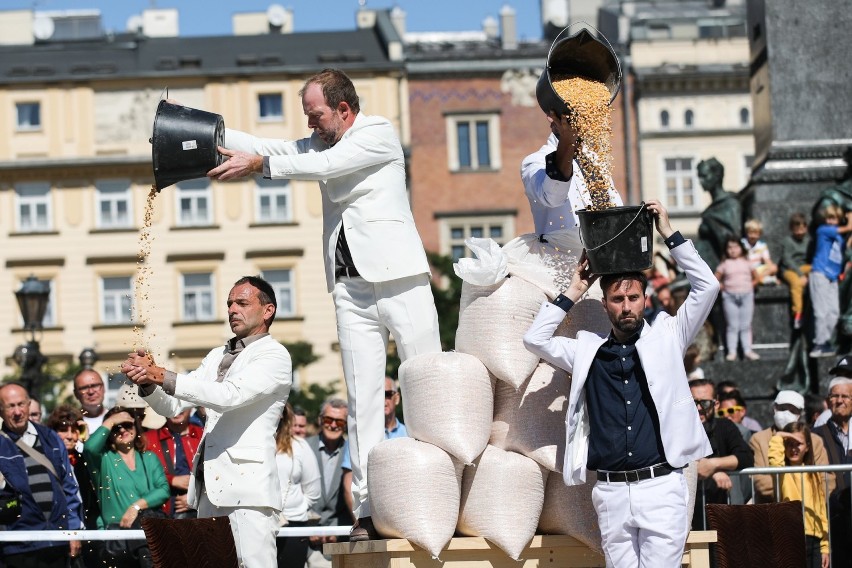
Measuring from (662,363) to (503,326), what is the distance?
2.68 ft

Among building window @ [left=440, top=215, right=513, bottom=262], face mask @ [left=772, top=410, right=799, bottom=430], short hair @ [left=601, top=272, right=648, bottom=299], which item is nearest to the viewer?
short hair @ [left=601, top=272, right=648, bottom=299]

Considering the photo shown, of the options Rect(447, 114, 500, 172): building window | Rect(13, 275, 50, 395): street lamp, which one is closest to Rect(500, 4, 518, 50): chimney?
Rect(447, 114, 500, 172): building window

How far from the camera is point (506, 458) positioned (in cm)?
728

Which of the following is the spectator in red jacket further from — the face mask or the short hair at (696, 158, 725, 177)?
the short hair at (696, 158, 725, 177)

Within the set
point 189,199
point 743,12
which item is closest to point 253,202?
point 189,199

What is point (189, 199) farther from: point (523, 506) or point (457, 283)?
point (523, 506)

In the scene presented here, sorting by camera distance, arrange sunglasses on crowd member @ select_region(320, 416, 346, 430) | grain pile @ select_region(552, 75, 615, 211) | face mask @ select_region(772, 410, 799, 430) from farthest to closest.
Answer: sunglasses on crowd member @ select_region(320, 416, 346, 430) → face mask @ select_region(772, 410, 799, 430) → grain pile @ select_region(552, 75, 615, 211)

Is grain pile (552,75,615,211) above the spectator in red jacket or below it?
above

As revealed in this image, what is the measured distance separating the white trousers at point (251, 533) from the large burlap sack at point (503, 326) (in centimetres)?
119

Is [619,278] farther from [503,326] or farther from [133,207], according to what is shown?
[133,207]

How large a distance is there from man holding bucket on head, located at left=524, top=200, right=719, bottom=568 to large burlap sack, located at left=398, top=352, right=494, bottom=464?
15.0 inches

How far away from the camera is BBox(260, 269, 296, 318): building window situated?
52.2 metres

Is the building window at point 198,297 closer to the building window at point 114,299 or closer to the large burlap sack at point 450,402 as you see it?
the building window at point 114,299

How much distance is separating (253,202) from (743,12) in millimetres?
19603
